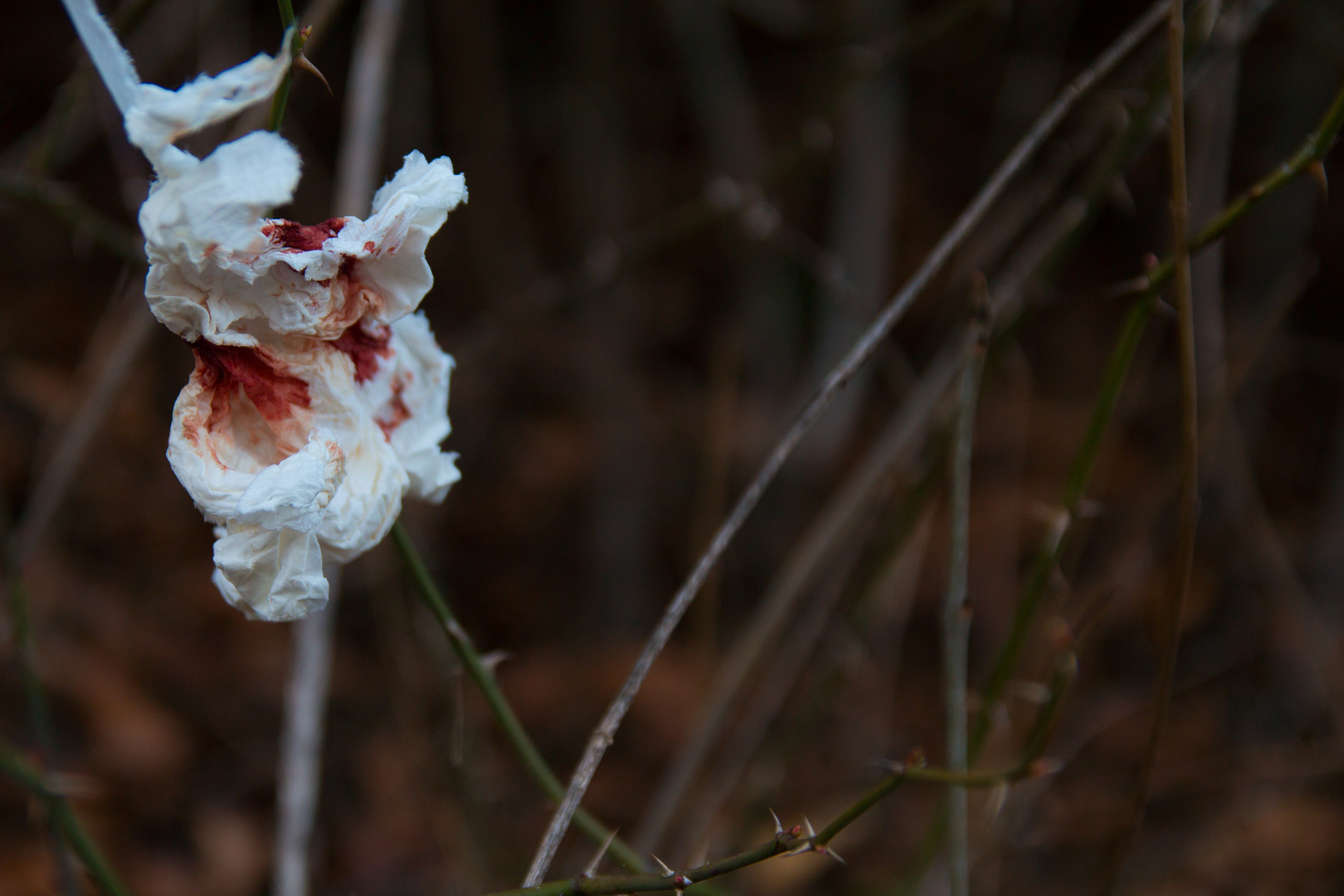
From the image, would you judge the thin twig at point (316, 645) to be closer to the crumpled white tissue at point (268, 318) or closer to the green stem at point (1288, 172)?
the crumpled white tissue at point (268, 318)

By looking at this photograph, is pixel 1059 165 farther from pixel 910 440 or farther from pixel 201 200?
pixel 201 200

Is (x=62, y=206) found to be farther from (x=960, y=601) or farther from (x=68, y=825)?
(x=960, y=601)

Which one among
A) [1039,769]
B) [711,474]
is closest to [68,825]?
[1039,769]

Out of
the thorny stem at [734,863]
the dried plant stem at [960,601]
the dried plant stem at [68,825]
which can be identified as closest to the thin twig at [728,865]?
the thorny stem at [734,863]

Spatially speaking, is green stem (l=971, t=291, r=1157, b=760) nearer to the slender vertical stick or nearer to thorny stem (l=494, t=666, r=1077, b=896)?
thorny stem (l=494, t=666, r=1077, b=896)

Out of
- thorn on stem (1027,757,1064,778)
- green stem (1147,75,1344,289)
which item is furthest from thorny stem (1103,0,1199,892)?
thorn on stem (1027,757,1064,778)

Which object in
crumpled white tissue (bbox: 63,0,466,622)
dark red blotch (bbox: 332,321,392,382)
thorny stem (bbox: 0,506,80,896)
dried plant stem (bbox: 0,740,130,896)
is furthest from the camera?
thorny stem (bbox: 0,506,80,896)
